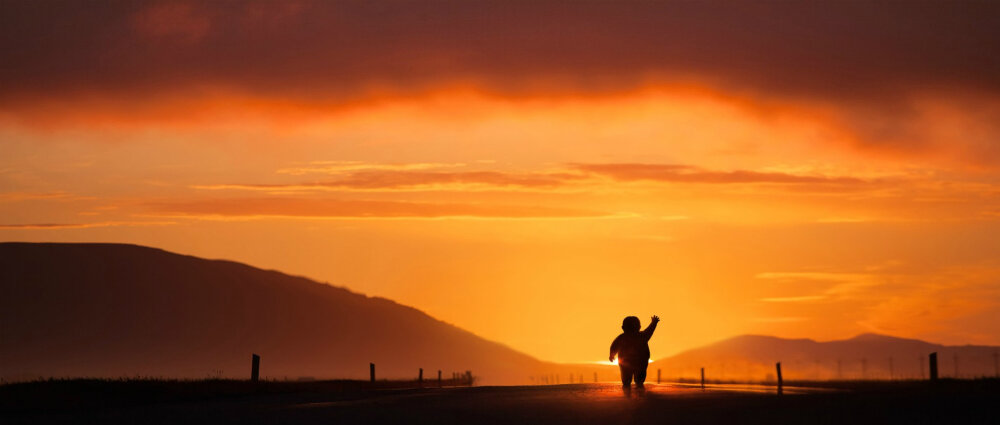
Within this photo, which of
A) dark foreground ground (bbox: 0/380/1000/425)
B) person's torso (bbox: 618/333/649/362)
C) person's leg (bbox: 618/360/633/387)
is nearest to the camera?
dark foreground ground (bbox: 0/380/1000/425)

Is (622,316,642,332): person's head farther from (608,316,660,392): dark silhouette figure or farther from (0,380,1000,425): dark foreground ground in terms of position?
(0,380,1000,425): dark foreground ground

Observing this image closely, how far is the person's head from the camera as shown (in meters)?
38.8

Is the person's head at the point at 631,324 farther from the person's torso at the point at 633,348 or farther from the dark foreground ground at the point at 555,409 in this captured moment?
the dark foreground ground at the point at 555,409

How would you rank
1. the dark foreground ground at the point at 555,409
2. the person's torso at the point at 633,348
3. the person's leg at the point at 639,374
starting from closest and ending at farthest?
1. the dark foreground ground at the point at 555,409
2. the person's leg at the point at 639,374
3. the person's torso at the point at 633,348

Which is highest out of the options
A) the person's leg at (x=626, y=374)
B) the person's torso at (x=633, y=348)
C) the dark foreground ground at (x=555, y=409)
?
the person's torso at (x=633, y=348)

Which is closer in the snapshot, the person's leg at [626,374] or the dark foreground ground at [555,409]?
the dark foreground ground at [555,409]

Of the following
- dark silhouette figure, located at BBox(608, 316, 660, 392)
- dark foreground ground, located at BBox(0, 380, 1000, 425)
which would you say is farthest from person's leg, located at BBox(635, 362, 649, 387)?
dark foreground ground, located at BBox(0, 380, 1000, 425)

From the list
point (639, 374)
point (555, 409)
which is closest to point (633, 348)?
point (639, 374)

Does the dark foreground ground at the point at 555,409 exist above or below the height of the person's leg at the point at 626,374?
below

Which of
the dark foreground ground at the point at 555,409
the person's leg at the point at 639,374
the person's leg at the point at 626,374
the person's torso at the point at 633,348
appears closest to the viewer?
the dark foreground ground at the point at 555,409

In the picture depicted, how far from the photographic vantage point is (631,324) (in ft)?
127

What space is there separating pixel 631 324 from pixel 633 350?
2.86 ft

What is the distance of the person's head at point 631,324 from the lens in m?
38.8

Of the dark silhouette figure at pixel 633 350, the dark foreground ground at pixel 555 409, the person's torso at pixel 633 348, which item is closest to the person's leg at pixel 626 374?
the dark silhouette figure at pixel 633 350
